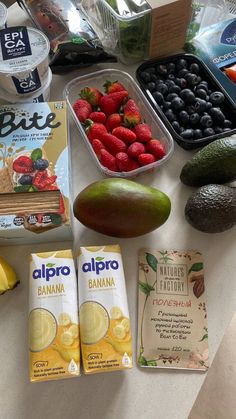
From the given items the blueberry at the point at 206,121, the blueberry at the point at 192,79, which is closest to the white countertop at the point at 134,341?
the blueberry at the point at 206,121

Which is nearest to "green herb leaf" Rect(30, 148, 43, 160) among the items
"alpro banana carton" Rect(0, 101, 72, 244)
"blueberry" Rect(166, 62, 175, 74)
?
"alpro banana carton" Rect(0, 101, 72, 244)

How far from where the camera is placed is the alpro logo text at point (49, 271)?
0.60 metres

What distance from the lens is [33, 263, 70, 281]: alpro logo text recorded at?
0.60 meters

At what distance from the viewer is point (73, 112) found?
2.74ft

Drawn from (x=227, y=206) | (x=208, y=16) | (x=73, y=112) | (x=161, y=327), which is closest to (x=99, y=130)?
(x=73, y=112)

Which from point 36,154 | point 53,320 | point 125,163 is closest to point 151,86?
point 125,163

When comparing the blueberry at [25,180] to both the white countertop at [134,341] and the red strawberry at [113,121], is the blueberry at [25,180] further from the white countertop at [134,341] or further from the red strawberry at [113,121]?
the red strawberry at [113,121]

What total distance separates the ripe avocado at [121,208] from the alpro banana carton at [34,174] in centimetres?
4

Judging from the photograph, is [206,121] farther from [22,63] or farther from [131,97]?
[22,63]

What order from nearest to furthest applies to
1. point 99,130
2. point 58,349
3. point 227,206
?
1. point 58,349
2. point 227,206
3. point 99,130

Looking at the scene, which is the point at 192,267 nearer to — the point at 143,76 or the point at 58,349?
the point at 58,349

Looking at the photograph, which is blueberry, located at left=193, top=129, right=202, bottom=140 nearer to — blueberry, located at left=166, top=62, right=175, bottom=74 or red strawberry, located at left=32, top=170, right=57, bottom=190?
blueberry, located at left=166, top=62, right=175, bottom=74

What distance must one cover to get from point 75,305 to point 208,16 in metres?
0.91

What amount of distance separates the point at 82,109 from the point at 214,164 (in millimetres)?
327
